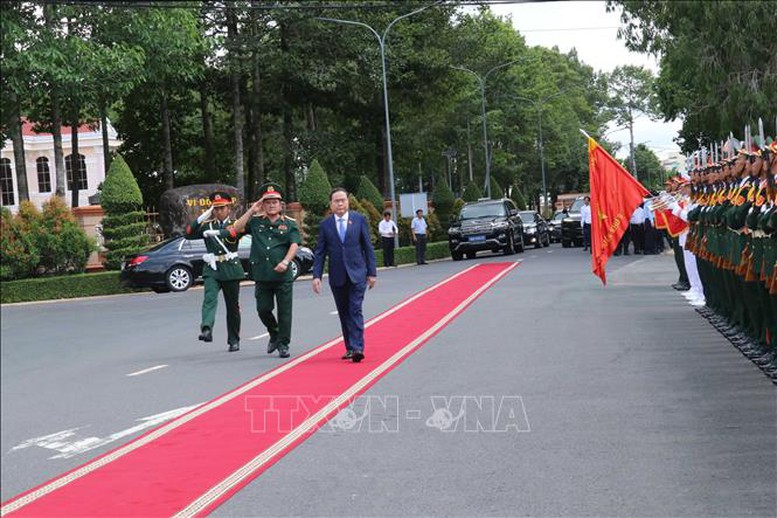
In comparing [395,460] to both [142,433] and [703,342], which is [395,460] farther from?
[703,342]

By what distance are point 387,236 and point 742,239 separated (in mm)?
25018

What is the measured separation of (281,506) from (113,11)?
99.6 feet

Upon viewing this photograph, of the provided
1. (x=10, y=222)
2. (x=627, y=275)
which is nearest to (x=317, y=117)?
(x=627, y=275)

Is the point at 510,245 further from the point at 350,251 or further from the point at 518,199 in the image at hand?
the point at 518,199

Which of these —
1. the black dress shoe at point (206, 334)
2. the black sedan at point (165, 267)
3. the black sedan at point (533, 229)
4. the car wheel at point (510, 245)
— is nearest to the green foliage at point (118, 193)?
the black sedan at point (165, 267)

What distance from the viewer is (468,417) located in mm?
8078

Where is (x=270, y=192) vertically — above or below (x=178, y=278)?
above

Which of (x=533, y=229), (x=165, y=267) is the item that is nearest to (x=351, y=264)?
(x=165, y=267)

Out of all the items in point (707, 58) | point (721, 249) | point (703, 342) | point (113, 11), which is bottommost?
point (703, 342)

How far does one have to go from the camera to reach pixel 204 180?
56.6m

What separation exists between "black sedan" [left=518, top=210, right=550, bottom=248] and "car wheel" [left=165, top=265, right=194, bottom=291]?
2229 cm

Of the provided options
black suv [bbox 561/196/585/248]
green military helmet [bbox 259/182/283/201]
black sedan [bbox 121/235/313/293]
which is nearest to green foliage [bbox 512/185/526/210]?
black suv [bbox 561/196/585/248]

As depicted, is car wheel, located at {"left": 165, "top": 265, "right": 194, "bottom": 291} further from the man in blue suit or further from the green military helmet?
the green military helmet

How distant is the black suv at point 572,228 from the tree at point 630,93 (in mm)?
95235
